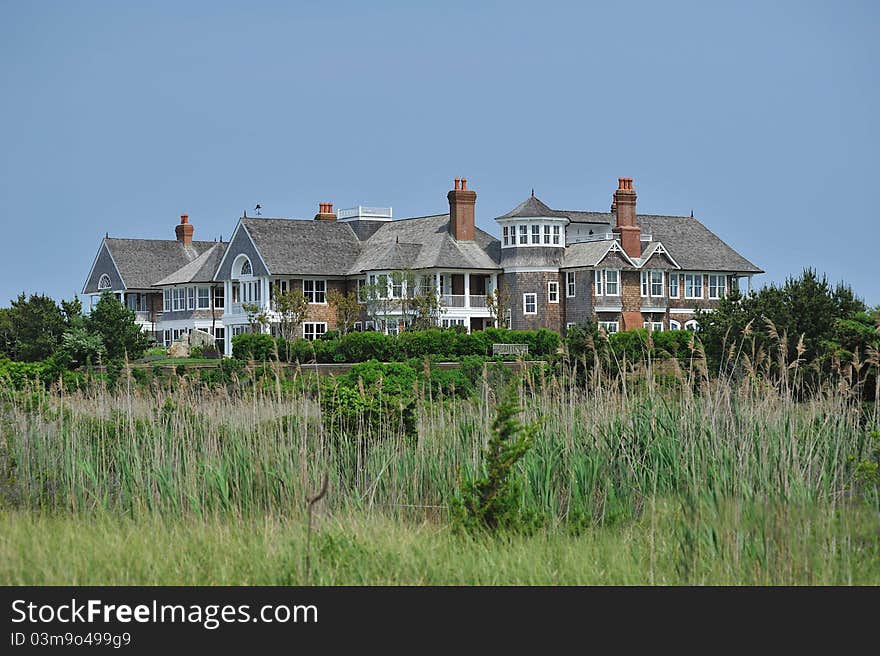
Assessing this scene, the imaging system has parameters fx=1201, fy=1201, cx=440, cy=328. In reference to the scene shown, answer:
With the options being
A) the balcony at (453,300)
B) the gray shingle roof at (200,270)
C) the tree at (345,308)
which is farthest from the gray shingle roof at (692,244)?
the gray shingle roof at (200,270)

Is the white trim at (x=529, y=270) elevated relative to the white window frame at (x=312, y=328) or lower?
elevated

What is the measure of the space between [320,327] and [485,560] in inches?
1965

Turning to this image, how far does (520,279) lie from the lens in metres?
56.0

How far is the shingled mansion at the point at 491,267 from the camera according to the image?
55750 millimetres

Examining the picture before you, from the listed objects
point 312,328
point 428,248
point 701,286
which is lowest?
point 312,328

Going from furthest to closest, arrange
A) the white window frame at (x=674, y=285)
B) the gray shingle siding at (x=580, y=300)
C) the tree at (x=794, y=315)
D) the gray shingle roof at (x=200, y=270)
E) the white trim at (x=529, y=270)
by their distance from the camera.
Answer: the gray shingle roof at (x=200, y=270)
the white window frame at (x=674, y=285)
the white trim at (x=529, y=270)
the gray shingle siding at (x=580, y=300)
the tree at (x=794, y=315)

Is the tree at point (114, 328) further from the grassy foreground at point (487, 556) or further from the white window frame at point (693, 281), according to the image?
the grassy foreground at point (487, 556)

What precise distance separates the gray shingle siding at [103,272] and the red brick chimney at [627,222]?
100ft

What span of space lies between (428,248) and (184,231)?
23586mm

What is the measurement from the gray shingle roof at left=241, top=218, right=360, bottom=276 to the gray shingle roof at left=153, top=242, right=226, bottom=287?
20.2 ft

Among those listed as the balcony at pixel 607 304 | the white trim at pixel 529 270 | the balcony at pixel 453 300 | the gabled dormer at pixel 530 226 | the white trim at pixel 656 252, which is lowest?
the balcony at pixel 607 304

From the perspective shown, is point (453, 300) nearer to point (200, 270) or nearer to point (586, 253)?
point (586, 253)

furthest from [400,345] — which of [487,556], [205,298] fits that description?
[487,556]

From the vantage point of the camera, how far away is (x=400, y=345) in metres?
40.4
